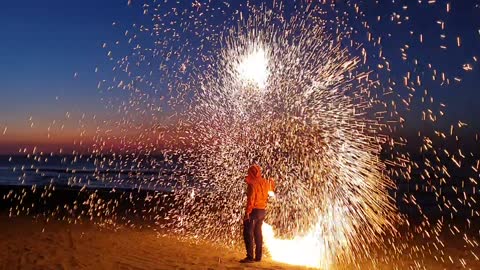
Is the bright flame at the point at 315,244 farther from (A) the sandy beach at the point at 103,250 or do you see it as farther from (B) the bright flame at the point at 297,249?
(A) the sandy beach at the point at 103,250

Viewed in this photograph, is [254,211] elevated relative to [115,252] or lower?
elevated

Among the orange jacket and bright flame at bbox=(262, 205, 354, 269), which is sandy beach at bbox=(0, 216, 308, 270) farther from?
the orange jacket

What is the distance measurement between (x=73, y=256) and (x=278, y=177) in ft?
12.4

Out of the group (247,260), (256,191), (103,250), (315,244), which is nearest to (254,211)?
(256,191)

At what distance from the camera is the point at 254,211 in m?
7.45

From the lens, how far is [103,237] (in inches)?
376

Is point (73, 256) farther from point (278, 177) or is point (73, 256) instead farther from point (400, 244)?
point (400, 244)

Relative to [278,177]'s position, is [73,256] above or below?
below

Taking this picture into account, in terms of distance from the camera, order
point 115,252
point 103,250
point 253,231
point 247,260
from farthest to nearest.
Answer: point 103,250 < point 115,252 < point 253,231 < point 247,260

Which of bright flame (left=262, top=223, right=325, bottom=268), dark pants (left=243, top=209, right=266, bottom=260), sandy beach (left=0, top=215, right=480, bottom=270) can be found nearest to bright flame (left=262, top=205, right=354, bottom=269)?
bright flame (left=262, top=223, right=325, bottom=268)

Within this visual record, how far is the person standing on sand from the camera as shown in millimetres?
7402

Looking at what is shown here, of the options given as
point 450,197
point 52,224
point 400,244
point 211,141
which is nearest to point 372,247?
point 400,244

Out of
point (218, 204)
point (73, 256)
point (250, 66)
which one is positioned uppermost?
point (250, 66)

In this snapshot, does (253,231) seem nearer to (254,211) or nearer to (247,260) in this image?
(254,211)
